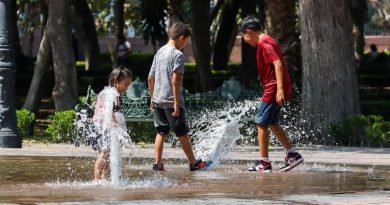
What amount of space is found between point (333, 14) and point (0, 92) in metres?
5.58

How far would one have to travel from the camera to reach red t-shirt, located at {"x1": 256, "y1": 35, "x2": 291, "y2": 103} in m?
12.9

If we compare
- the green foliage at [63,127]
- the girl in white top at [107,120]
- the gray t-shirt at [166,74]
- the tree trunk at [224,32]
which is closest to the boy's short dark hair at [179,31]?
the gray t-shirt at [166,74]

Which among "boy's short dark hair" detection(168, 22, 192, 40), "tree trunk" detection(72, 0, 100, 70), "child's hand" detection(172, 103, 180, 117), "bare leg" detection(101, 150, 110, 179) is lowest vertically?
"bare leg" detection(101, 150, 110, 179)

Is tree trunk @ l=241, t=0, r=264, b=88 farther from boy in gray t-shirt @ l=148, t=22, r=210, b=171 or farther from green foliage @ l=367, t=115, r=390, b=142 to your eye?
boy in gray t-shirt @ l=148, t=22, r=210, b=171

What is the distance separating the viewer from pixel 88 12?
3834cm

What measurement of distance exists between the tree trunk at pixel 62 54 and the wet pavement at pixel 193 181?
15.5 ft

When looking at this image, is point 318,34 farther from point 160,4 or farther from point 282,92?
point 160,4

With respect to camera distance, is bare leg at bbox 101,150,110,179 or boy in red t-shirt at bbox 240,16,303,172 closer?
bare leg at bbox 101,150,110,179

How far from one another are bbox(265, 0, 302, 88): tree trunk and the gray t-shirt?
8746 millimetres

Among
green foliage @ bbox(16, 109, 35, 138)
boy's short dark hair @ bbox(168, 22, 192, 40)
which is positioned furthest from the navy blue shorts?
green foliage @ bbox(16, 109, 35, 138)

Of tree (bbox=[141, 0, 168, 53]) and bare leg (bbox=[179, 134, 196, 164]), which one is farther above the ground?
tree (bbox=[141, 0, 168, 53])

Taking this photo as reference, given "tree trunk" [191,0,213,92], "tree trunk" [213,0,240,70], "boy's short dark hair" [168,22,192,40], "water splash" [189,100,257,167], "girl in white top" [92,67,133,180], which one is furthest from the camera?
"tree trunk" [213,0,240,70]

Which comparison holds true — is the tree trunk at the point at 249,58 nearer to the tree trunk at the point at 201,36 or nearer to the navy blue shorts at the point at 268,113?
the tree trunk at the point at 201,36

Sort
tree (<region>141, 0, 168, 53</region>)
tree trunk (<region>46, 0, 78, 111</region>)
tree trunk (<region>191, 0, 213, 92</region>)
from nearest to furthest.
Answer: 1. tree trunk (<region>46, 0, 78, 111</region>)
2. tree trunk (<region>191, 0, 213, 92</region>)
3. tree (<region>141, 0, 168, 53</region>)
